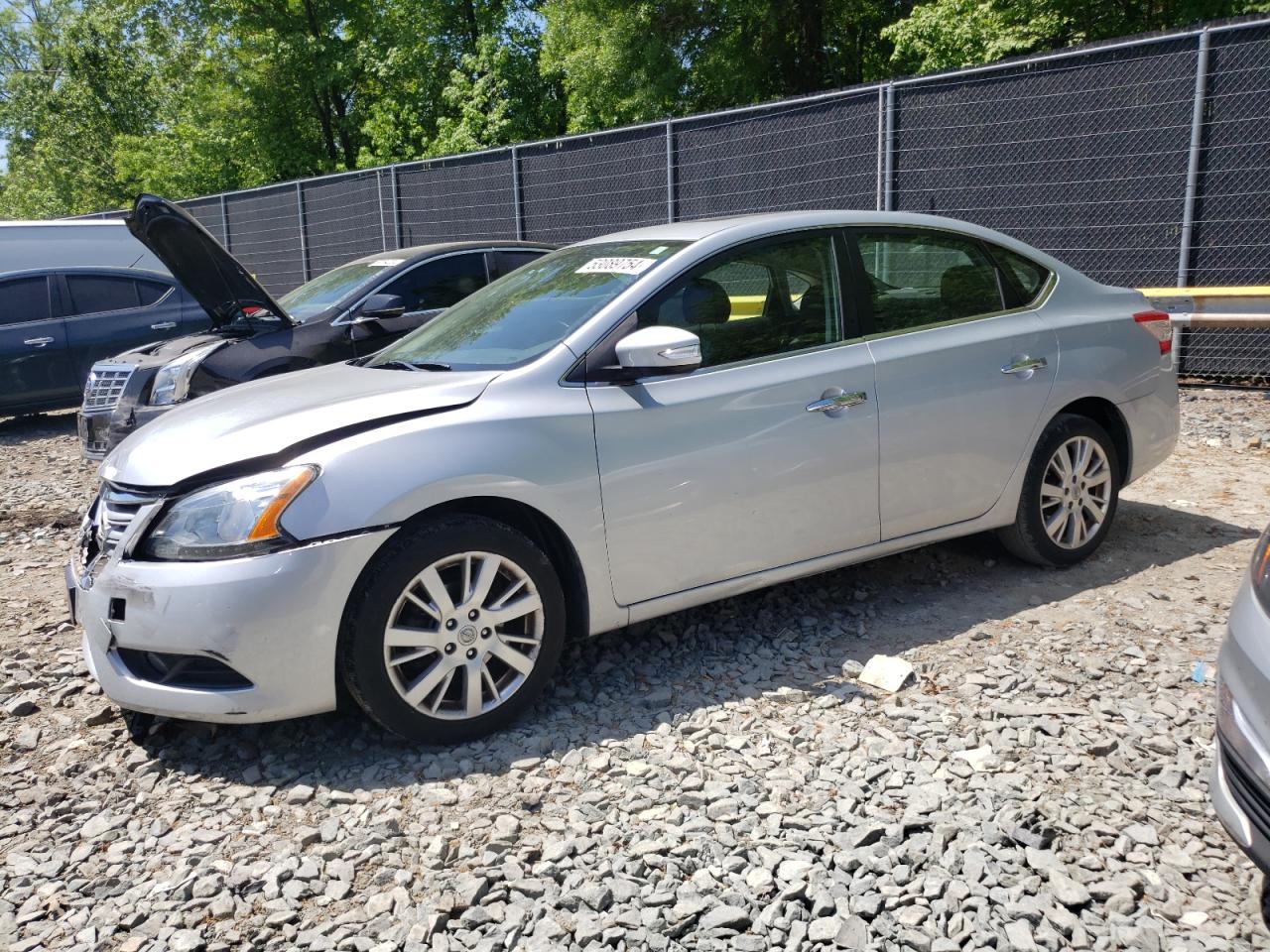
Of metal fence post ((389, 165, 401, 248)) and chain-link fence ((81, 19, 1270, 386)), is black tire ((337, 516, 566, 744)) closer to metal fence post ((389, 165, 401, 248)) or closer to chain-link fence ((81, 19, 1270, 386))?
chain-link fence ((81, 19, 1270, 386))

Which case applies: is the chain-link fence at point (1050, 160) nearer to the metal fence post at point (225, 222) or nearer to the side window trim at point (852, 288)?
the side window trim at point (852, 288)

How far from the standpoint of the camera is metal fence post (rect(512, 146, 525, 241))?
14.5m

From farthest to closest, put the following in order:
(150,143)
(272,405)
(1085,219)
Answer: (150,143), (1085,219), (272,405)

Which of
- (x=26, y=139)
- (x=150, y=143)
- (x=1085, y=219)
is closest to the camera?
(x=1085, y=219)

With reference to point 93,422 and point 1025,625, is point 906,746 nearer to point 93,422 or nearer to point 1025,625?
point 1025,625

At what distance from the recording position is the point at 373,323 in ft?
25.4

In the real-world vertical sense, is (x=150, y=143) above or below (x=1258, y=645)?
above

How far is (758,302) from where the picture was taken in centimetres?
438

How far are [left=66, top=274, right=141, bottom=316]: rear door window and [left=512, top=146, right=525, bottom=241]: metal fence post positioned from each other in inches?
195

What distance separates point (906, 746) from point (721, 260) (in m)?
1.92

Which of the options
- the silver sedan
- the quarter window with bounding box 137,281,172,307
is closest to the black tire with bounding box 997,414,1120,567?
the silver sedan

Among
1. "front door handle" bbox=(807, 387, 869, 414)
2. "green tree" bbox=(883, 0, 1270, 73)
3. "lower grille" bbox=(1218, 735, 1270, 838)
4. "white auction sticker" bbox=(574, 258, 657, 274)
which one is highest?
"green tree" bbox=(883, 0, 1270, 73)

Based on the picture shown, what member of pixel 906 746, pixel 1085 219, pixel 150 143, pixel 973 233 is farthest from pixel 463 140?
pixel 906 746

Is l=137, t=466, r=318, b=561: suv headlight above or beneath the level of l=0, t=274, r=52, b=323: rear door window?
beneath
